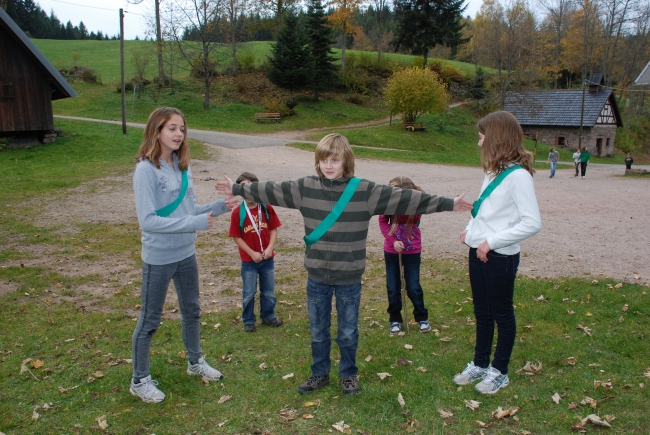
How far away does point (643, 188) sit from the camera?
19109 millimetres

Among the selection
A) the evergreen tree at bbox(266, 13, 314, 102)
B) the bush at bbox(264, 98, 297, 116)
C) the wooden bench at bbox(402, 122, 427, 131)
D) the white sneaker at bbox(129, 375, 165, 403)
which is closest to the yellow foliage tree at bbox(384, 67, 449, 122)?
the wooden bench at bbox(402, 122, 427, 131)

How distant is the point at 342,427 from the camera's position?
3568 millimetres

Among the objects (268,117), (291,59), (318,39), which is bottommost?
(268,117)

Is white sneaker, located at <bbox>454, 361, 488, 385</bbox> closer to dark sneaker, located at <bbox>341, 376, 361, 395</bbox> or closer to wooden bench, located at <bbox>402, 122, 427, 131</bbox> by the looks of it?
dark sneaker, located at <bbox>341, 376, 361, 395</bbox>

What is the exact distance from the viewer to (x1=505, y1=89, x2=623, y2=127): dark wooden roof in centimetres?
4312

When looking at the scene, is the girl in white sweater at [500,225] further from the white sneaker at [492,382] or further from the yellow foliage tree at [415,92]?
the yellow foliage tree at [415,92]

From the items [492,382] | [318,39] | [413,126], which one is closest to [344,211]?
[492,382]

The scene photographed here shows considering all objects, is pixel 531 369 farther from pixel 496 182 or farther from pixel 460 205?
pixel 496 182

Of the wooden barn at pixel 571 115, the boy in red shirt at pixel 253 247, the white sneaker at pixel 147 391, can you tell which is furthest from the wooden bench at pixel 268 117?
the white sneaker at pixel 147 391

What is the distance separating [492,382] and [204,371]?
2394 mm

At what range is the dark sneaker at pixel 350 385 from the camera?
401 centimetres

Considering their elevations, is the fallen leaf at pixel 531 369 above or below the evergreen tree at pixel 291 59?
below

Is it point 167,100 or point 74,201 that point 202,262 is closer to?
point 74,201

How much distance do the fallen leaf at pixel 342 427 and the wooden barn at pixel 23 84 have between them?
2219cm
